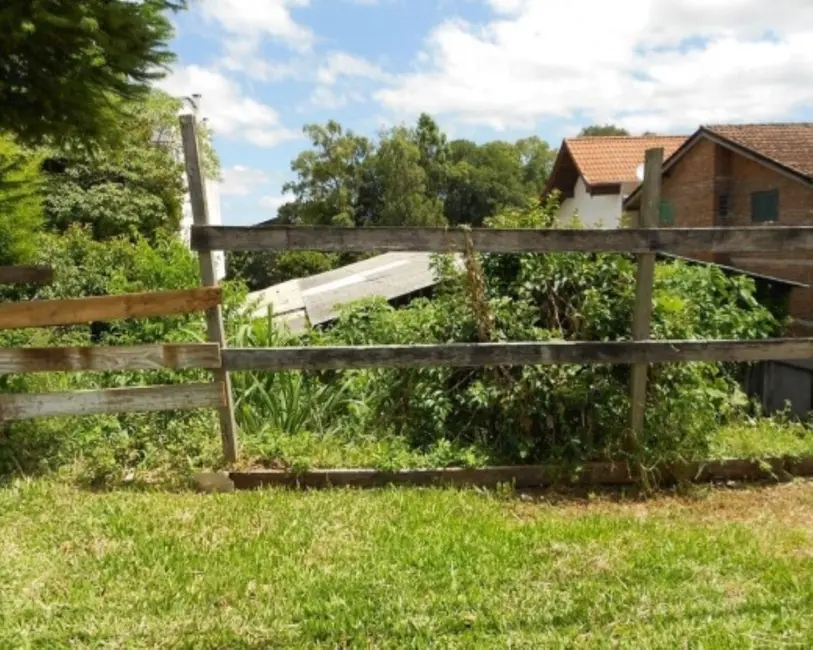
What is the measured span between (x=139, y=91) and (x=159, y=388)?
246 cm

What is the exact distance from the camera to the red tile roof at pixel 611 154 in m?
27.5

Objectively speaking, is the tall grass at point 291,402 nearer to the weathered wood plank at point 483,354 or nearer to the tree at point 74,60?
the weathered wood plank at point 483,354

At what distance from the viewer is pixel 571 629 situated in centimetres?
283

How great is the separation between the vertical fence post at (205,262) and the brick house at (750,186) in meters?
12.7

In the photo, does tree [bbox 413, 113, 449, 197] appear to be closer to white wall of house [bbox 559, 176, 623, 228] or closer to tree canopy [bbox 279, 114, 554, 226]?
tree canopy [bbox 279, 114, 554, 226]

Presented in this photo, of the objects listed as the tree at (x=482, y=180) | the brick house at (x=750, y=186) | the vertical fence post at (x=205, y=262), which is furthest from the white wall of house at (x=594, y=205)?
the vertical fence post at (x=205, y=262)

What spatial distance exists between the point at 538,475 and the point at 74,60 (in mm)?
4241

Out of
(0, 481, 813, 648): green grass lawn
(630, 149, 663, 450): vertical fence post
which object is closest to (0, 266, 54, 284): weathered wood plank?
(0, 481, 813, 648): green grass lawn

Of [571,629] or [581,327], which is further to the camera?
[581,327]

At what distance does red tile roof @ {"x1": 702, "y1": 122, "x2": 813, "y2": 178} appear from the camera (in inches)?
691

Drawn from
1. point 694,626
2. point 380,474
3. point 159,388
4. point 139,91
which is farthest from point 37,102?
point 694,626

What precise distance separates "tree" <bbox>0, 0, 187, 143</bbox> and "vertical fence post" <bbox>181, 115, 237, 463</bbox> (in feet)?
3.20

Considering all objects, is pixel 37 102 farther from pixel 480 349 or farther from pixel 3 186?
pixel 480 349

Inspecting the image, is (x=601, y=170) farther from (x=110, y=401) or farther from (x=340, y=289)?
(x=110, y=401)
